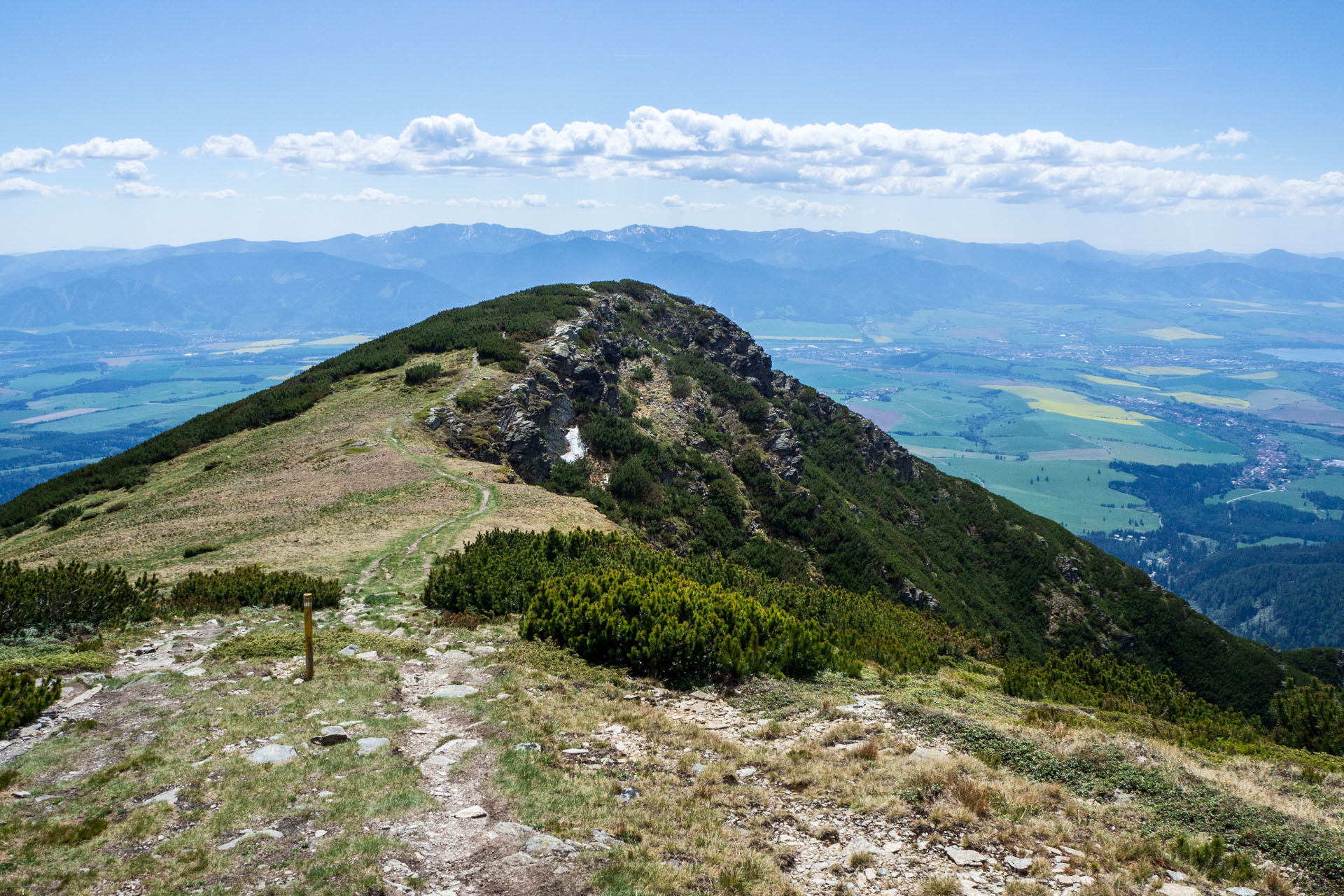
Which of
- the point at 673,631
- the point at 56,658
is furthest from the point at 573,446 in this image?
the point at 56,658

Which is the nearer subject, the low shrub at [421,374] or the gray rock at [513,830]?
the gray rock at [513,830]

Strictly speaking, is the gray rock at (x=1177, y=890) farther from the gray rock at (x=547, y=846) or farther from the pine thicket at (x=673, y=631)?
the pine thicket at (x=673, y=631)

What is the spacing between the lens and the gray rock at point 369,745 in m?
9.92

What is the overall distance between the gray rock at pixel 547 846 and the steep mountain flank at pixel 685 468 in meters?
18.4

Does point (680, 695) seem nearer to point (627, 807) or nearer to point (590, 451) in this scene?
point (627, 807)

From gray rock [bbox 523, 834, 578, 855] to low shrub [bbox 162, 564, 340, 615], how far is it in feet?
40.1

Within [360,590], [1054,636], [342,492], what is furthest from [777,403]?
[360,590]

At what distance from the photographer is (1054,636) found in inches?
2506

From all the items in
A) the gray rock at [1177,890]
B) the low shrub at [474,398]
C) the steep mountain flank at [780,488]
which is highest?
the low shrub at [474,398]

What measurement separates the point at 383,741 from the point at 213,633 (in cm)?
774

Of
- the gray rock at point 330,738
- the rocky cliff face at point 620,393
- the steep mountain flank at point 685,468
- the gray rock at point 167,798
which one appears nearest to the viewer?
the gray rock at point 167,798

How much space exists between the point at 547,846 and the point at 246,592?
46.8 ft

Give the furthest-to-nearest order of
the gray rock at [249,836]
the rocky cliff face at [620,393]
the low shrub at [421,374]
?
1. the low shrub at [421,374]
2. the rocky cliff face at [620,393]
3. the gray rock at [249,836]

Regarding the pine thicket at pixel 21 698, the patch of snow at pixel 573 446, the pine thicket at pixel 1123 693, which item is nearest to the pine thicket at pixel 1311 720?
the pine thicket at pixel 1123 693
